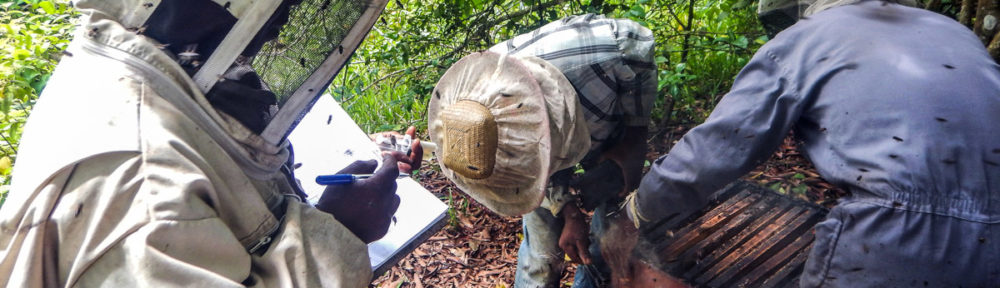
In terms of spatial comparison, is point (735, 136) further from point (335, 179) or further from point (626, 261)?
point (335, 179)

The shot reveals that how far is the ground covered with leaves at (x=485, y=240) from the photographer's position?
12.6ft

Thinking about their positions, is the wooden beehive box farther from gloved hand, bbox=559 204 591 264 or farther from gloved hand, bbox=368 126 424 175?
A: gloved hand, bbox=368 126 424 175

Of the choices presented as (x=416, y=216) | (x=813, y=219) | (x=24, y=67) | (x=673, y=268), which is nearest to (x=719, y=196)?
(x=813, y=219)

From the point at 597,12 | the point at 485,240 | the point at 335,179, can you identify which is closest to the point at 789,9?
the point at 597,12

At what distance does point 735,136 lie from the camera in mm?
2014

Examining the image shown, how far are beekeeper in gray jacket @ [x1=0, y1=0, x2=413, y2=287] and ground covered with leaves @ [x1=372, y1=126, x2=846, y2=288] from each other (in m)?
1.94

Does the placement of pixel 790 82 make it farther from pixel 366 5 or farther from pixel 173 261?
pixel 173 261

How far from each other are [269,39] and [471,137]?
0.81m

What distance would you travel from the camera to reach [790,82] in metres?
1.92

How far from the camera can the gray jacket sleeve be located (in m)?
1.95

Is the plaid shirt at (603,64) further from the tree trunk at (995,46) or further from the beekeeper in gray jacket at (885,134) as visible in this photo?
the tree trunk at (995,46)

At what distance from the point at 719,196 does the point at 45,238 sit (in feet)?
8.37

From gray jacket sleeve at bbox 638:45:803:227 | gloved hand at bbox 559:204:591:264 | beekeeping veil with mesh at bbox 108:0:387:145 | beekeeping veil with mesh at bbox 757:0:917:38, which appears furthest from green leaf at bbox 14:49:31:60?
beekeeping veil with mesh at bbox 757:0:917:38

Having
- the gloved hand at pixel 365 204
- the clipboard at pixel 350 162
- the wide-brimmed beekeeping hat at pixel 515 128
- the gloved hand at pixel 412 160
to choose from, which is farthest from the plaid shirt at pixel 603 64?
the gloved hand at pixel 365 204
